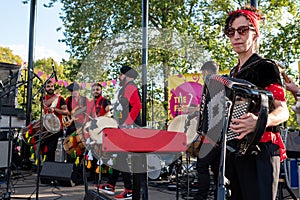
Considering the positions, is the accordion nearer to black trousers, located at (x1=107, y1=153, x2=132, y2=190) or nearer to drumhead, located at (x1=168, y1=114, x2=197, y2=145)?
drumhead, located at (x1=168, y1=114, x2=197, y2=145)

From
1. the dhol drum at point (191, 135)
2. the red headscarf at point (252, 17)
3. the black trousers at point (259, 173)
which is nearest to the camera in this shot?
the black trousers at point (259, 173)

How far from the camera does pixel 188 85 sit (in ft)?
26.2

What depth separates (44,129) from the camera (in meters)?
6.29

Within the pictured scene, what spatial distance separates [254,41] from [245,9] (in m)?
0.21

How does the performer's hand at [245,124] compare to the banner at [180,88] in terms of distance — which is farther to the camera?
the banner at [180,88]

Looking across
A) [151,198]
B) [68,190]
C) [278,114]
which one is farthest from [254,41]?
[68,190]

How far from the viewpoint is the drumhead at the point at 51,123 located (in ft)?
19.8

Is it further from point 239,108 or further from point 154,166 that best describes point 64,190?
point 239,108

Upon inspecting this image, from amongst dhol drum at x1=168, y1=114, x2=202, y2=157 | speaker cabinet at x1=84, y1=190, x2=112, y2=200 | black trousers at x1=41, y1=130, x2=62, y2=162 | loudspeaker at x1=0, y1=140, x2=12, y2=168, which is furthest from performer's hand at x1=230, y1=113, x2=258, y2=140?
black trousers at x1=41, y1=130, x2=62, y2=162

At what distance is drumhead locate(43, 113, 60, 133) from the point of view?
6.04 meters

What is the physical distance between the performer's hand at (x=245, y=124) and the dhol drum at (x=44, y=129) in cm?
481

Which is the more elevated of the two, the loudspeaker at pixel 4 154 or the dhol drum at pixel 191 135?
the dhol drum at pixel 191 135

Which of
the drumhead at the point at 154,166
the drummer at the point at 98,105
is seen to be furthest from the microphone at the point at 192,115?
the drumhead at the point at 154,166

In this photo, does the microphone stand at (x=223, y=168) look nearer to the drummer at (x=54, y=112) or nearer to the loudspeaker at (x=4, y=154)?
the loudspeaker at (x=4, y=154)
